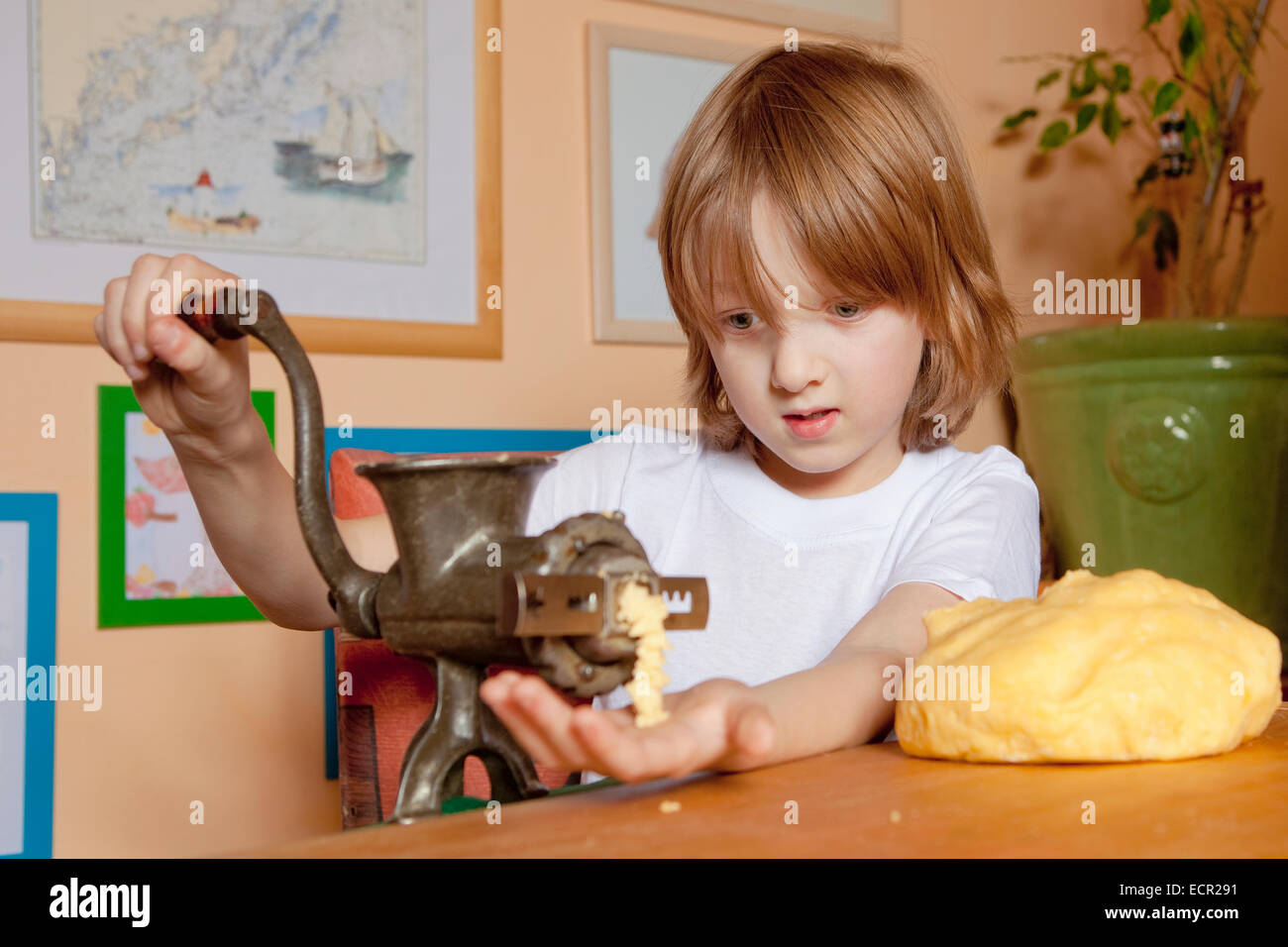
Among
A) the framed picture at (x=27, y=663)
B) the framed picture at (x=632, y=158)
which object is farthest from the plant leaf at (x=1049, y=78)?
the framed picture at (x=27, y=663)

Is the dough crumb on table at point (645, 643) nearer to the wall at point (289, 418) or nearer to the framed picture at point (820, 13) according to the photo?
the wall at point (289, 418)

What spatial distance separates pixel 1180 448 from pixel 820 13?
101cm

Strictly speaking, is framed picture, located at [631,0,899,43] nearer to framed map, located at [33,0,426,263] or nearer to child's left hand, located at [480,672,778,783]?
framed map, located at [33,0,426,263]

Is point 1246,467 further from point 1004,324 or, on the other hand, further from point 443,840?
point 443,840

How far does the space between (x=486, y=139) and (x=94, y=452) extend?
0.76 metres

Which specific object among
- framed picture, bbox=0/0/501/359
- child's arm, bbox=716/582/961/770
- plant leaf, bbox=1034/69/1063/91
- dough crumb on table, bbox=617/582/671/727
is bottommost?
child's arm, bbox=716/582/961/770

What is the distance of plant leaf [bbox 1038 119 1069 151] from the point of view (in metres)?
2.27

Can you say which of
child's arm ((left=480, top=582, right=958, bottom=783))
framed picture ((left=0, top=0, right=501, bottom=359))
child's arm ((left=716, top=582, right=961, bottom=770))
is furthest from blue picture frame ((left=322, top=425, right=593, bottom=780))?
child's arm ((left=480, top=582, right=958, bottom=783))

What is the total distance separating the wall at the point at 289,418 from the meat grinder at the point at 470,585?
86 centimetres

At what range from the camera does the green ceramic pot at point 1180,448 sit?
72.9 inches

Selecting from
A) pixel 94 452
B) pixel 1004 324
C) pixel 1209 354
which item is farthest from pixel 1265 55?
pixel 94 452

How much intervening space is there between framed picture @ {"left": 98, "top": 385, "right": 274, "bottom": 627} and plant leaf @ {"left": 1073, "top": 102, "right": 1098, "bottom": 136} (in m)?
1.60

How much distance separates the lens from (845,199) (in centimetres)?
101

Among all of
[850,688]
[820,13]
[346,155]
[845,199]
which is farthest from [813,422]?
[820,13]
